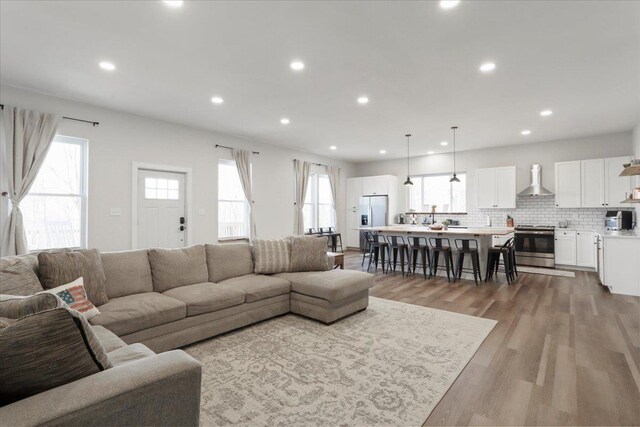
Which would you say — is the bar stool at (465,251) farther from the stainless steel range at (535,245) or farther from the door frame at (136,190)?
the door frame at (136,190)

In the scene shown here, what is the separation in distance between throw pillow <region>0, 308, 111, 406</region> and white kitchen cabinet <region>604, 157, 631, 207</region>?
8518 millimetres

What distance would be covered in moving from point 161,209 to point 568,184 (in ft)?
27.6

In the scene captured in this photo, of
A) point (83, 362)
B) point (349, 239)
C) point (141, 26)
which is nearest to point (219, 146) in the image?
point (141, 26)

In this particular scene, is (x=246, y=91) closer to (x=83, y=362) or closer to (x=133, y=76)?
(x=133, y=76)

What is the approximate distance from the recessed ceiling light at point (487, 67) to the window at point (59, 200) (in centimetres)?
574

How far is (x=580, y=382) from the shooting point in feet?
7.63

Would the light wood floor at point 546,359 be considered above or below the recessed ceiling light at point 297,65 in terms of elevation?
below

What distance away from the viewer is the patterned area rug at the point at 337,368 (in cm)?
200

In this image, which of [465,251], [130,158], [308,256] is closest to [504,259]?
[465,251]

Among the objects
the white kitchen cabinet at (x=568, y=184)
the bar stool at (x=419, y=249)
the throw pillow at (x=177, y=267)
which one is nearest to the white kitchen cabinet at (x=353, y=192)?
the bar stool at (x=419, y=249)

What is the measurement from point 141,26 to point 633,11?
167 inches

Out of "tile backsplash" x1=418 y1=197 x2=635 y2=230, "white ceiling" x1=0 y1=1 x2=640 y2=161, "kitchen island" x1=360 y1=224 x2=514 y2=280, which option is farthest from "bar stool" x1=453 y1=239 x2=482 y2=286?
"tile backsplash" x1=418 y1=197 x2=635 y2=230

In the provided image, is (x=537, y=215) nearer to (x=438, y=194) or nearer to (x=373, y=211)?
(x=438, y=194)

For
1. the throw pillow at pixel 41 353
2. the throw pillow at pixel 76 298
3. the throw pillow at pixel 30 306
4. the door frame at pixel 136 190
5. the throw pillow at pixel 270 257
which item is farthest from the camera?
the door frame at pixel 136 190
